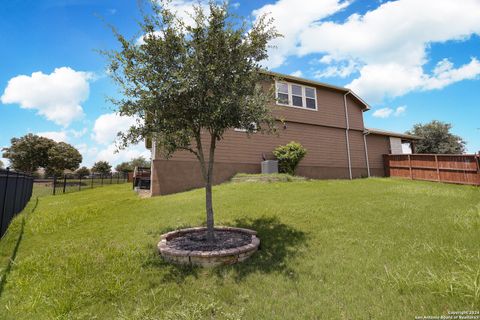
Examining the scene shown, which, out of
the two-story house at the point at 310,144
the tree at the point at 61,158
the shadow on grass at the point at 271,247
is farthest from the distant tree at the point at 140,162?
the shadow on grass at the point at 271,247

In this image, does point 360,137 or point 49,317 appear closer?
point 49,317

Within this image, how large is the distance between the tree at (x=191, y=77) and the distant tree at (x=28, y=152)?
156 ft

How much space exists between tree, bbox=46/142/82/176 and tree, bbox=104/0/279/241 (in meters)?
43.8

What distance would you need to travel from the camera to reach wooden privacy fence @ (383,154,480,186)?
13227 millimetres

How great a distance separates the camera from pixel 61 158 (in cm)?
4075

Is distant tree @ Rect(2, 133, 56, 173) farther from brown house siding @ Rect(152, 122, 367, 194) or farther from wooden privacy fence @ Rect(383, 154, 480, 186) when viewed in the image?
wooden privacy fence @ Rect(383, 154, 480, 186)

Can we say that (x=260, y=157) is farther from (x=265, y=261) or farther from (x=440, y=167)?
(x=265, y=261)

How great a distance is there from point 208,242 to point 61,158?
1762 inches

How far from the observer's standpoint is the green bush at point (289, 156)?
49.8 feet

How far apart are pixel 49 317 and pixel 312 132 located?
16.9 meters

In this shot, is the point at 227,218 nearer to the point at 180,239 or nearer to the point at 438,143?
the point at 180,239

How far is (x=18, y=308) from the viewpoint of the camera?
3.49m

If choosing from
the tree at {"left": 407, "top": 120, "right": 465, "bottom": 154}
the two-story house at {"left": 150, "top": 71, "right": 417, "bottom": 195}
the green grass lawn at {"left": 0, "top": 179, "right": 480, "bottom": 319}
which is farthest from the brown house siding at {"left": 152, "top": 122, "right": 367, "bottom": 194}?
the tree at {"left": 407, "top": 120, "right": 465, "bottom": 154}

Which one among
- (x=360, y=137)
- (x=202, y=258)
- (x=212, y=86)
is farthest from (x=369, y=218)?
(x=360, y=137)
